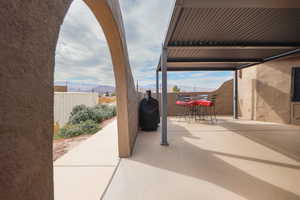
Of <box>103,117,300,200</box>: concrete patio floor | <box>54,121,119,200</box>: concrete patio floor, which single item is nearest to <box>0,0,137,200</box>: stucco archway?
<box>54,121,119,200</box>: concrete patio floor

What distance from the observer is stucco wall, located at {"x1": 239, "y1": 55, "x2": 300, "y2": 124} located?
497cm

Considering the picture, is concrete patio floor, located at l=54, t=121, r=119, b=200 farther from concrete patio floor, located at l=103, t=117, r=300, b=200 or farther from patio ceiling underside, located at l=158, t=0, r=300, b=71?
patio ceiling underside, located at l=158, t=0, r=300, b=71

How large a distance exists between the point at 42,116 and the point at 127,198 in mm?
1365

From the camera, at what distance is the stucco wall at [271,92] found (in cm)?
497

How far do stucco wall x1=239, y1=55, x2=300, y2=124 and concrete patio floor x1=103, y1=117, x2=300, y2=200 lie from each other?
8.68ft

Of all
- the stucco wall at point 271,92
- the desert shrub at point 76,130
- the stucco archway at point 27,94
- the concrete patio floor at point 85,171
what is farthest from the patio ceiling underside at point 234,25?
the desert shrub at point 76,130

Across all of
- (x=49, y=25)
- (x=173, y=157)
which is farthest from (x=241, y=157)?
(x=49, y=25)

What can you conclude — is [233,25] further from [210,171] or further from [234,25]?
[210,171]

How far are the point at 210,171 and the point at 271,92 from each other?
5470 mm

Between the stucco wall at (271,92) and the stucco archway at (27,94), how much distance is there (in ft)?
23.3

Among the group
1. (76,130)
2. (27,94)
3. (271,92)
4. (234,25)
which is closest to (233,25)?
(234,25)

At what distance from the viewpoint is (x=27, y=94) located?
0.55 m

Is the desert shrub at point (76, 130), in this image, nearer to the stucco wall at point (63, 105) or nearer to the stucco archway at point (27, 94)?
the stucco wall at point (63, 105)

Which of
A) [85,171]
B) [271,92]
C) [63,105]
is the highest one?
[271,92]
